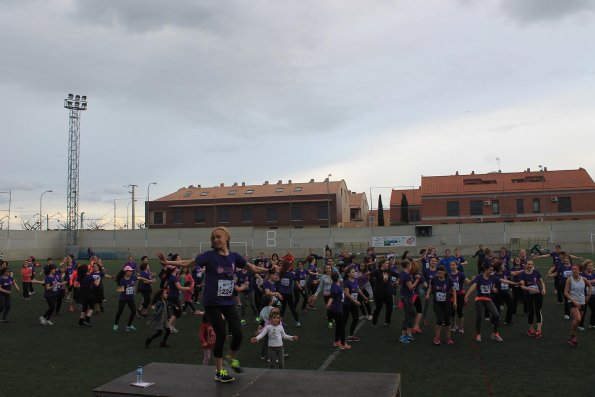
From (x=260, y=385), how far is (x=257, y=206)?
64.2 metres

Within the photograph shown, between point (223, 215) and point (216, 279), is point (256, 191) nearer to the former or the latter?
point (223, 215)

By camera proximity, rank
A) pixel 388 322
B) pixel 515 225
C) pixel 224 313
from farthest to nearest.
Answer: pixel 515 225 → pixel 388 322 → pixel 224 313

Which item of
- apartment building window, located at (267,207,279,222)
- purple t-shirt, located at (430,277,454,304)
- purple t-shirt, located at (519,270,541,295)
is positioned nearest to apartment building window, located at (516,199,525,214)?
apartment building window, located at (267,207,279,222)

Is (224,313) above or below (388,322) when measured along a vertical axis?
above

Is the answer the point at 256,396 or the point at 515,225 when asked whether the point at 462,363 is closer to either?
the point at 256,396

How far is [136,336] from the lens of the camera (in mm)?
13164

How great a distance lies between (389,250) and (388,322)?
34080mm

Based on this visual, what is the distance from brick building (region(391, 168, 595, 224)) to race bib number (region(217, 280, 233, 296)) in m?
62.4

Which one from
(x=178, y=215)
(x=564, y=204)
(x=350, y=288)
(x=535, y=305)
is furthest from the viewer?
(x=178, y=215)

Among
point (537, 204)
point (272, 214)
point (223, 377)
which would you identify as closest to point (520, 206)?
point (537, 204)

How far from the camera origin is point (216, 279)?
237 inches

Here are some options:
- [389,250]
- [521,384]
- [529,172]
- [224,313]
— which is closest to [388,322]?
[521,384]

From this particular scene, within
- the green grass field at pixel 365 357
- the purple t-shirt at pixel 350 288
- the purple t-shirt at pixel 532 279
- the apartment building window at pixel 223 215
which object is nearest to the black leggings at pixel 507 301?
the green grass field at pixel 365 357

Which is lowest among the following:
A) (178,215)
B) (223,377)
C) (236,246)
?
(223,377)
